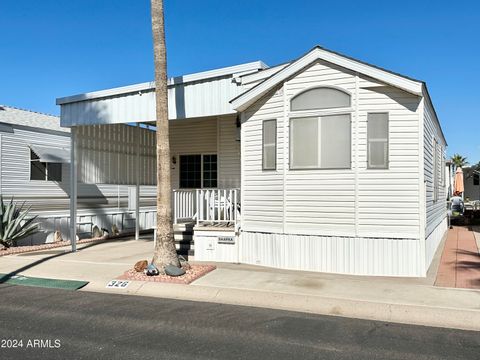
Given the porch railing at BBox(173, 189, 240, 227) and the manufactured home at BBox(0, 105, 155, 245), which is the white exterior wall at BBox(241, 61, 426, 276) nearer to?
the porch railing at BBox(173, 189, 240, 227)

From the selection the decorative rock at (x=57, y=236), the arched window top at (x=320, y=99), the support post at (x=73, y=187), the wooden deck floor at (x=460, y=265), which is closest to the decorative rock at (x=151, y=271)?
the arched window top at (x=320, y=99)

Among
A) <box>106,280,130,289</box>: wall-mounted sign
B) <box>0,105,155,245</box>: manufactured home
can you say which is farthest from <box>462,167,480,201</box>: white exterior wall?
<box>106,280,130,289</box>: wall-mounted sign

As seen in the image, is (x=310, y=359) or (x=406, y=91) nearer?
(x=310, y=359)

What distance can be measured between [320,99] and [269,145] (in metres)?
1.55

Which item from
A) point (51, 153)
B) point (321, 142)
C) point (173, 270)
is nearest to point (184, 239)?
point (173, 270)

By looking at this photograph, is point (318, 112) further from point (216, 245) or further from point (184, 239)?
point (184, 239)

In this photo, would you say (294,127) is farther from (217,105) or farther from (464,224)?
(464,224)

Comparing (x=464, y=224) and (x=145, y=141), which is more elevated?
(x=145, y=141)

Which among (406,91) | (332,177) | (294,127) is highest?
(406,91)

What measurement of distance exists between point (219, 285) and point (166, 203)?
83.1 inches

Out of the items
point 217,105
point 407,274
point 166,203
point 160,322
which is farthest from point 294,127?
point 160,322

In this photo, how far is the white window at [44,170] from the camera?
1566 centimetres

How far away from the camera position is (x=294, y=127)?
998cm

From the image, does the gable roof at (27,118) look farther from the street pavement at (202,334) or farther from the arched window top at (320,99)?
the arched window top at (320,99)
